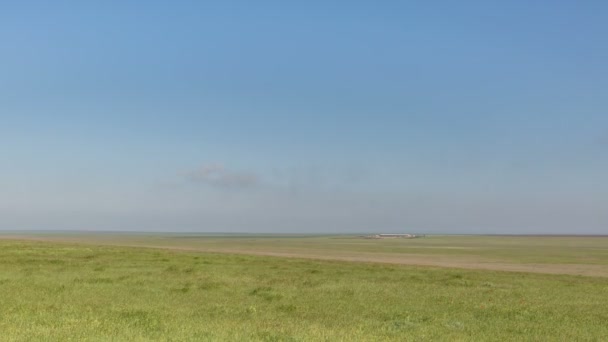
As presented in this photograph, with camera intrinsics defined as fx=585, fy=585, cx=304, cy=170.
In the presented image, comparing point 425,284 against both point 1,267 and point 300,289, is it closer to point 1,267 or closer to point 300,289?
point 300,289

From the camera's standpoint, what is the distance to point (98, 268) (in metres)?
42.2

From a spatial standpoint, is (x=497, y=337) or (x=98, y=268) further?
(x=98, y=268)

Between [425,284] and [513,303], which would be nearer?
[513,303]

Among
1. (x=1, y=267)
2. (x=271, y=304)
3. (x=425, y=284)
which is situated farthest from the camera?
(x=1, y=267)

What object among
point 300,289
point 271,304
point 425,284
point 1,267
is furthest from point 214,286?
Answer: point 1,267

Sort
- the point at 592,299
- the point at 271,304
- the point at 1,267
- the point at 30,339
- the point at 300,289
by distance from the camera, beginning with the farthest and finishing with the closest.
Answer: the point at 1,267
the point at 300,289
the point at 592,299
the point at 271,304
the point at 30,339

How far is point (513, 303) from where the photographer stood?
2722 cm

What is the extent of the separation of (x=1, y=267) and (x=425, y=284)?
96.8 feet

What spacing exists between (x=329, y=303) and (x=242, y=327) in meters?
7.77

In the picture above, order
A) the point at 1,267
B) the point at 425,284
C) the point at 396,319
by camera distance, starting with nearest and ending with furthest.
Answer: the point at 396,319 < the point at 425,284 < the point at 1,267

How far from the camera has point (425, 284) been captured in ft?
115

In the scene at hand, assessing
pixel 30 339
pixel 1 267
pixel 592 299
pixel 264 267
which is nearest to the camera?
pixel 30 339

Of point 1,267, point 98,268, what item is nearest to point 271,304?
point 98,268

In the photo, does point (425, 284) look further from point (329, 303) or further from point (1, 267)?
point (1, 267)
